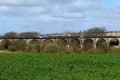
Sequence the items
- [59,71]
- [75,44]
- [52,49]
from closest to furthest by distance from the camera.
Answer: [59,71]
[52,49]
[75,44]

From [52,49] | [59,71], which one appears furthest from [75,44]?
[59,71]

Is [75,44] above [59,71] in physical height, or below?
below

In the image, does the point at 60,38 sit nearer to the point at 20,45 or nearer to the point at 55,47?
the point at 20,45

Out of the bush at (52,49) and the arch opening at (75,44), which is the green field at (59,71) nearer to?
the bush at (52,49)

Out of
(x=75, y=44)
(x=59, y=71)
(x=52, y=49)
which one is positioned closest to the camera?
(x=59, y=71)

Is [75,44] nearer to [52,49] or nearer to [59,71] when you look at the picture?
[52,49]

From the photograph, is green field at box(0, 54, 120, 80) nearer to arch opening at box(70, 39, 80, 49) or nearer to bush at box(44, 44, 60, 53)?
bush at box(44, 44, 60, 53)

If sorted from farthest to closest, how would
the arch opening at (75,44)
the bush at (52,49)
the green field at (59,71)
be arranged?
the arch opening at (75,44), the bush at (52,49), the green field at (59,71)

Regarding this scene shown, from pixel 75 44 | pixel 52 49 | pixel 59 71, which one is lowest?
pixel 52 49

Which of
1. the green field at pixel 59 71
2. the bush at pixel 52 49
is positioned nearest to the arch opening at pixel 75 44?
the bush at pixel 52 49

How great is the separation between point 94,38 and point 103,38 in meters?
3.52

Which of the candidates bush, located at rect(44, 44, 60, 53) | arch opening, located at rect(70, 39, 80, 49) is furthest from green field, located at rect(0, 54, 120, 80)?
arch opening, located at rect(70, 39, 80, 49)

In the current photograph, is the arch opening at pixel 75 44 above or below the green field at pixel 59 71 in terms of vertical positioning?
below

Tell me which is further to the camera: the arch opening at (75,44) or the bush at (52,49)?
the arch opening at (75,44)
